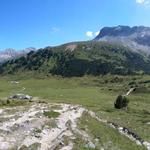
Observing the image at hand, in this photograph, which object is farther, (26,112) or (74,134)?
(26,112)

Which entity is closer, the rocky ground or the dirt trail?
the rocky ground

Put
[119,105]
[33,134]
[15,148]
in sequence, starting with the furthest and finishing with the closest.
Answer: [119,105] → [33,134] → [15,148]

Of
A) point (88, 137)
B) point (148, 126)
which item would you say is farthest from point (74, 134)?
point (148, 126)

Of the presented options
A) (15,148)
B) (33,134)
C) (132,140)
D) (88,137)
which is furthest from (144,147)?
(15,148)

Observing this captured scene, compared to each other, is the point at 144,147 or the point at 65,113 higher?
the point at 65,113

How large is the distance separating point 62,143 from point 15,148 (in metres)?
6.32

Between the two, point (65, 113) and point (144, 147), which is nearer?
point (144, 147)

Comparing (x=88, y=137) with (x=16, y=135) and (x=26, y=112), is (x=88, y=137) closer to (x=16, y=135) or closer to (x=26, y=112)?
(x=16, y=135)

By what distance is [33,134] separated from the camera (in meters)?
46.5

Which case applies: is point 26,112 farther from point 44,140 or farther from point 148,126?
point 148,126

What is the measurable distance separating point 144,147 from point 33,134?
17.0 metres

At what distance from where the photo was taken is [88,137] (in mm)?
48281

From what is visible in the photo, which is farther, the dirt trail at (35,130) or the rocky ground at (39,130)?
the dirt trail at (35,130)

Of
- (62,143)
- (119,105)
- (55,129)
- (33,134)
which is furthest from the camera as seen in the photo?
(119,105)
